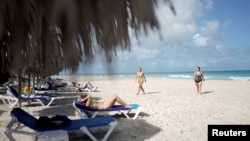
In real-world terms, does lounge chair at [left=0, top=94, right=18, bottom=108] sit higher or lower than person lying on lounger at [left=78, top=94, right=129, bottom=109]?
lower

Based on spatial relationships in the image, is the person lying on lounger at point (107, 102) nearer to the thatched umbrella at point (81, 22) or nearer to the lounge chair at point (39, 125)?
the lounge chair at point (39, 125)

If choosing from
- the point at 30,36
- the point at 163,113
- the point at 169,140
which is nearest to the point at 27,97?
the point at 163,113

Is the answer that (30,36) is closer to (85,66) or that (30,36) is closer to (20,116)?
(85,66)

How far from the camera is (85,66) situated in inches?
35.1

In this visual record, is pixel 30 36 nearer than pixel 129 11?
No

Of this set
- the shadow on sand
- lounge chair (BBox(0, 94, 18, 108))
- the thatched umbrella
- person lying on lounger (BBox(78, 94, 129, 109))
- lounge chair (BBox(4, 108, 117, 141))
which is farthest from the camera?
lounge chair (BBox(0, 94, 18, 108))

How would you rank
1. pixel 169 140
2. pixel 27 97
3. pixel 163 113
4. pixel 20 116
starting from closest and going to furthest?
pixel 20 116 → pixel 169 140 → pixel 163 113 → pixel 27 97

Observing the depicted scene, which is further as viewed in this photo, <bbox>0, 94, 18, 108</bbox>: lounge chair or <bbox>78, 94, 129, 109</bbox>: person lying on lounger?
<bbox>0, 94, 18, 108</bbox>: lounge chair

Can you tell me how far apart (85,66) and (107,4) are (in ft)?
0.71

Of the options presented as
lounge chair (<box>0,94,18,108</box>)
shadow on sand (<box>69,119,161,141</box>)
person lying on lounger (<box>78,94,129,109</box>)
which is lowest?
shadow on sand (<box>69,119,161,141</box>)

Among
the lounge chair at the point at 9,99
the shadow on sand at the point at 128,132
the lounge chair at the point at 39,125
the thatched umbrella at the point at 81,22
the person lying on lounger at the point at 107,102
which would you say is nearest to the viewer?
the thatched umbrella at the point at 81,22

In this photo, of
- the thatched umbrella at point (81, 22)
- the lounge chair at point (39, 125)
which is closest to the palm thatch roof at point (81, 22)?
the thatched umbrella at point (81, 22)

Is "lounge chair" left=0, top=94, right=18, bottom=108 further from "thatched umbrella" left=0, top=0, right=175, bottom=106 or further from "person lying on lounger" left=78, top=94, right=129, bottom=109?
"thatched umbrella" left=0, top=0, right=175, bottom=106

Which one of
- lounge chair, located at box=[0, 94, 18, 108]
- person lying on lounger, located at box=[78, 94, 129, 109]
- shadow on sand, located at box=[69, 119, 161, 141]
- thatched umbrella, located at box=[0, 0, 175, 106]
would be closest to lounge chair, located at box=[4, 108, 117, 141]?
shadow on sand, located at box=[69, 119, 161, 141]
